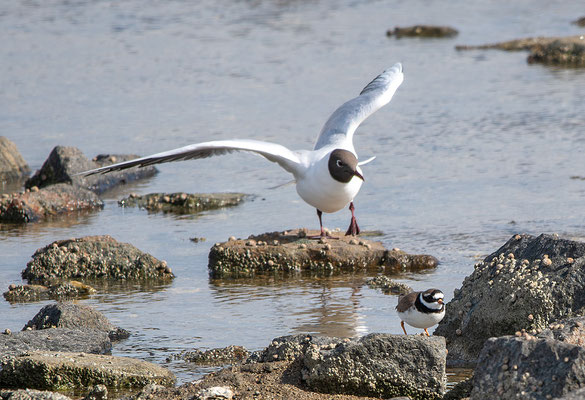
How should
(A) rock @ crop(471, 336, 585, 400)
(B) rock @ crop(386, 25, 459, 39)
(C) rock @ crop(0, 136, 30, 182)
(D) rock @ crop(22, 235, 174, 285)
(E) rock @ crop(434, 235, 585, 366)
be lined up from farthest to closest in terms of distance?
(B) rock @ crop(386, 25, 459, 39), (C) rock @ crop(0, 136, 30, 182), (D) rock @ crop(22, 235, 174, 285), (E) rock @ crop(434, 235, 585, 366), (A) rock @ crop(471, 336, 585, 400)

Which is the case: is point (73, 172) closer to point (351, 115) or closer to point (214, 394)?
point (351, 115)

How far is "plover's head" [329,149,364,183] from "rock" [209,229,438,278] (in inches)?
23.2

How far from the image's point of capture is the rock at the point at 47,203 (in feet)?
32.4

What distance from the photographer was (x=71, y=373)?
17.3 ft

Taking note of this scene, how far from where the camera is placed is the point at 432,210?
976 cm

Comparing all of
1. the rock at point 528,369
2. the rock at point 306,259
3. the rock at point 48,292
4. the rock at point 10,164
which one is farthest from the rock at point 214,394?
the rock at point 10,164

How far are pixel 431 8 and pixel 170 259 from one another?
68.3 feet

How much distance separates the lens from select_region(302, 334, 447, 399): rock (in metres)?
4.81

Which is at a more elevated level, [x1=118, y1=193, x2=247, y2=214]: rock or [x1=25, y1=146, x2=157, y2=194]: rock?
[x1=25, y1=146, x2=157, y2=194]: rock

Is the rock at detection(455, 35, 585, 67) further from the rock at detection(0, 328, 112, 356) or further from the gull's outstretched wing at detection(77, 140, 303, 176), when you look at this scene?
the rock at detection(0, 328, 112, 356)

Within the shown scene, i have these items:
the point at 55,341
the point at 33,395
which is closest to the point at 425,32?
the point at 55,341

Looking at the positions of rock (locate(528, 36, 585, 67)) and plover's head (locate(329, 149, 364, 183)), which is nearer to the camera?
plover's head (locate(329, 149, 364, 183))

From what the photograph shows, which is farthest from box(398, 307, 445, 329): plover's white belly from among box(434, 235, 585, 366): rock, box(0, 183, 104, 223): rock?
box(0, 183, 104, 223): rock

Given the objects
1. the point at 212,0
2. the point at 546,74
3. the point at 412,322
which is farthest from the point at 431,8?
the point at 412,322
